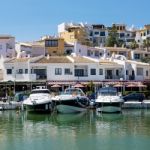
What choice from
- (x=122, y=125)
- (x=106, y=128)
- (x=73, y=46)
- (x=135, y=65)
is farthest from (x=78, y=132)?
(x=73, y=46)

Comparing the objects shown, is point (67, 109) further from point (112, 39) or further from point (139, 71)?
point (112, 39)

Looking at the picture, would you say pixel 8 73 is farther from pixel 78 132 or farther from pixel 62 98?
pixel 78 132

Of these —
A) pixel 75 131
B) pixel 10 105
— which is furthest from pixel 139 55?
pixel 75 131

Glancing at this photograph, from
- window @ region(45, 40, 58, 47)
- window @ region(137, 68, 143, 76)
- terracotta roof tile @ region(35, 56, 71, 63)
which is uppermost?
window @ region(45, 40, 58, 47)

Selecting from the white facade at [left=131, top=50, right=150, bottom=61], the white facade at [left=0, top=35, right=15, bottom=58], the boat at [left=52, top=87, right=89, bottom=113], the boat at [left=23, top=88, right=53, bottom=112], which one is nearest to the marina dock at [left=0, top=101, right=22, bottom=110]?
the boat at [left=23, top=88, right=53, bottom=112]

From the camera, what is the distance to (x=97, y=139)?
34688 millimetres

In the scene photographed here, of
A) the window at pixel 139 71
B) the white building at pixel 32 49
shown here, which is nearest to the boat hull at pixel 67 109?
the window at pixel 139 71

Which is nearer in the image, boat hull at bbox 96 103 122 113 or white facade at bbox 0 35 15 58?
boat hull at bbox 96 103 122 113

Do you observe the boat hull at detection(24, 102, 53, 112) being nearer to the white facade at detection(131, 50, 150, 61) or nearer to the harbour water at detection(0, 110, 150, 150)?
the harbour water at detection(0, 110, 150, 150)

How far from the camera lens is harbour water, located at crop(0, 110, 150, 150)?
3206 cm

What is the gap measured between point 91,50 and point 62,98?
52.5 m

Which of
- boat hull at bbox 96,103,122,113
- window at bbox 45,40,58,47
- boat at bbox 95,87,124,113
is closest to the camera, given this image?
boat at bbox 95,87,124,113

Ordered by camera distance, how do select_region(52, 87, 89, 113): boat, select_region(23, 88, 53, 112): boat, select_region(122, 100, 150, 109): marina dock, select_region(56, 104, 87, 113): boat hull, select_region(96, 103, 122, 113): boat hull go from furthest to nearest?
1. select_region(122, 100, 150, 109): marina dock
2. select_region(96, 103, 122, 113): boat hull
3. select_region(56, 104, 87, 113): boat hull
4. select_region(52, 87, 89, 113): boat
5. select_region(23, 88, 53, 112): boat

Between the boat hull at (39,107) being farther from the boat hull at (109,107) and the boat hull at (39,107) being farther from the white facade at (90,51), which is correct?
the white facade at (90,51)
